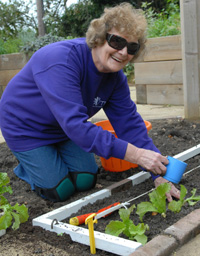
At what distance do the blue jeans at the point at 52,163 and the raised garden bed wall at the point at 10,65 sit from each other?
14.7 feet

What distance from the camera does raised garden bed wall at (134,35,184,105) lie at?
4.78m

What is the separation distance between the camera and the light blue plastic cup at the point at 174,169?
78.7 inches

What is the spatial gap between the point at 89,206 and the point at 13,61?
5296 millimetres

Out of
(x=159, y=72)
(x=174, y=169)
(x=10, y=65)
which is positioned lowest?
(x=174, y=169)

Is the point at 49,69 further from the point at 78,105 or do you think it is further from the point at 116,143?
the point at 116,143

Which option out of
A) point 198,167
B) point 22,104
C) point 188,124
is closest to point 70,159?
point 22,104

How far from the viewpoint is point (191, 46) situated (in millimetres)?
3590

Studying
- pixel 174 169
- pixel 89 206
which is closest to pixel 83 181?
pixel 89 206

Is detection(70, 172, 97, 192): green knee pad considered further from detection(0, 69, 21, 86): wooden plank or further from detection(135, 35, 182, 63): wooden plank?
detection(0, 69, 21, 86): wooden plank

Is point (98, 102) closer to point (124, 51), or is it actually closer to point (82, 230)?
point (124, 51)

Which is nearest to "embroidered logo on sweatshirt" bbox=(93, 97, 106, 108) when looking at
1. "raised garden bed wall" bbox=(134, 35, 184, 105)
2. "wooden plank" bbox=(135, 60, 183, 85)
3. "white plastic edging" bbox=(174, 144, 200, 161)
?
"white plastic edging" bbox=(174, 144, 200, 161)

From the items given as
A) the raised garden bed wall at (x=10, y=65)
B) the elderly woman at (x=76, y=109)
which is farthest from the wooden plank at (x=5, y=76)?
the elderly woman at (x=76, y=109)

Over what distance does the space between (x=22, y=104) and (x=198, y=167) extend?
1395 mm

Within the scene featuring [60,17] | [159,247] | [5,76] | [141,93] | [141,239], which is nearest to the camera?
[159,247]
